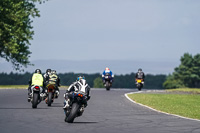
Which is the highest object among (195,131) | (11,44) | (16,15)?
(16,15)

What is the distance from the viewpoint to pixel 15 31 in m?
46.9

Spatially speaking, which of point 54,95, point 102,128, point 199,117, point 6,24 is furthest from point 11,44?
point 102,128

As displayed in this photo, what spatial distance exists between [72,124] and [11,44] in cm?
3323

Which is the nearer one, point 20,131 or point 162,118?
point 20,131

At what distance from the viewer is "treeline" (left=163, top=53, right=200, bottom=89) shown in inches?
4582

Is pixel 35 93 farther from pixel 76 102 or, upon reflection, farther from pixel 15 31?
pixel 15 31

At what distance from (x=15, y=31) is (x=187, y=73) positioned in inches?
3033

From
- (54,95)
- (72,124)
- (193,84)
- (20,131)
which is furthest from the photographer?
(193,84)

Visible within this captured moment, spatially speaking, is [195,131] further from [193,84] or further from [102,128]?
[193,84]

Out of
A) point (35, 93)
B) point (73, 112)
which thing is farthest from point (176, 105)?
point (73, 112)

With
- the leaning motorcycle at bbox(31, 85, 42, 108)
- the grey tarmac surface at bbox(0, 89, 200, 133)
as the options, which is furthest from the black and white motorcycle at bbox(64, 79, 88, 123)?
the leaning motorcycle at bbox(31, 85, 42, 108)

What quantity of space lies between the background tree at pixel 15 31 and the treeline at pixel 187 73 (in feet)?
232

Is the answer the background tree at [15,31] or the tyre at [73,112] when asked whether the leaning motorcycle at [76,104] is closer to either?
the tyre at [73,112]

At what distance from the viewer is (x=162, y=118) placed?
689 inches
